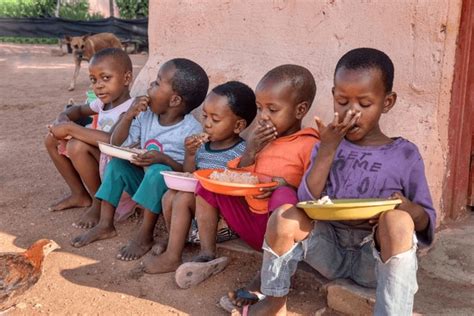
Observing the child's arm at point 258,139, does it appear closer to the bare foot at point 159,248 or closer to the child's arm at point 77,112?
the bare foot at point 159,248

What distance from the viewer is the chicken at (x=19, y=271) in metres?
2.52

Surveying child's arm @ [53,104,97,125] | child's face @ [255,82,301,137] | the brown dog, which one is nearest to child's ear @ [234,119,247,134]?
child's face @ [255,82,301,137]

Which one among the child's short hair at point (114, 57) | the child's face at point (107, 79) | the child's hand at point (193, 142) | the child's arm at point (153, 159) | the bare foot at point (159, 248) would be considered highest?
the child's short hair at point (114, 57)

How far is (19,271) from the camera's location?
8.54ft

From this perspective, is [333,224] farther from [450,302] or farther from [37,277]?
[37,277]

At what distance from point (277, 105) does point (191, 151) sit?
57 centimetres

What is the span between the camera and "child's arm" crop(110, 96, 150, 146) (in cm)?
329

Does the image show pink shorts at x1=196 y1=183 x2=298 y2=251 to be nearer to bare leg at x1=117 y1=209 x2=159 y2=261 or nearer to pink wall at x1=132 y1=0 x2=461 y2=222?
bare leg at x1=117 y1=209 x2=159 y2=261

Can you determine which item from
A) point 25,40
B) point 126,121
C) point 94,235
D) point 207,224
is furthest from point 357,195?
point 25,40

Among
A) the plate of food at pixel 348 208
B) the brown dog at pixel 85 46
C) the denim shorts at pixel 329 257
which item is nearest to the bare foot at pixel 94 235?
the denim shorts at pixel 329 257

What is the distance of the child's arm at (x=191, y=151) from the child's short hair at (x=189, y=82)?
50 centimetres

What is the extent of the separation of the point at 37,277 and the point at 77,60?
26.7ft

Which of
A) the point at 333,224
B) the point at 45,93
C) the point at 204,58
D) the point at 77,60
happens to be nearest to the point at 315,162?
the point at 333,224

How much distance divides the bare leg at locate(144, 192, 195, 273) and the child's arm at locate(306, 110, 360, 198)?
2.66 feet
